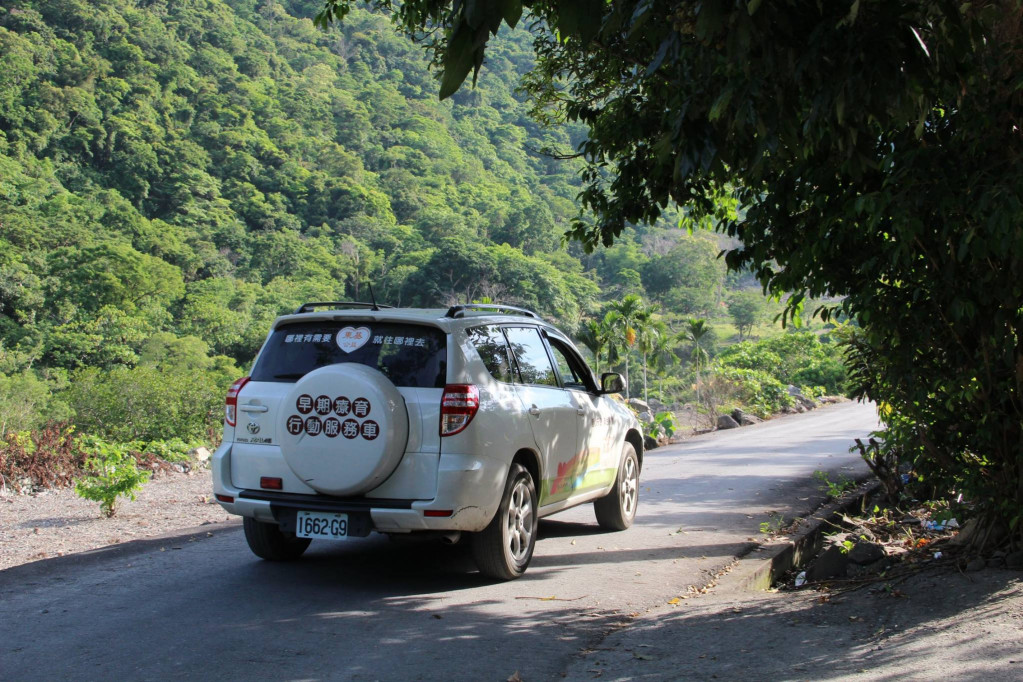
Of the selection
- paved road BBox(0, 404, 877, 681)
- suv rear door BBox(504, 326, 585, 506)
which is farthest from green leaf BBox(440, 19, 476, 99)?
suv rear door BBox(504, 326, 585, 506)

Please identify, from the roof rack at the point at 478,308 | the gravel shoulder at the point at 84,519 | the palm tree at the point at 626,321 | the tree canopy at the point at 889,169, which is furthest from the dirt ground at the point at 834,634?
the palm tree at the point at 626,321

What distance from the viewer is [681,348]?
7931 cm

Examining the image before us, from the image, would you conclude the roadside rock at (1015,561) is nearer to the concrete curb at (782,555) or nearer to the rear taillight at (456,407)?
the concrete curb at (782,555)

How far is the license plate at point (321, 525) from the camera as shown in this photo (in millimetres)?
5879

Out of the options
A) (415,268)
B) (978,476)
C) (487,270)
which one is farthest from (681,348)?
(978,476)

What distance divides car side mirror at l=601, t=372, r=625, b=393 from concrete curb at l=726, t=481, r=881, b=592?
1760mm

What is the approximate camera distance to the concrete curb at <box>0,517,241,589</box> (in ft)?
21.3

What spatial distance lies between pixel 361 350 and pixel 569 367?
8.05 feet

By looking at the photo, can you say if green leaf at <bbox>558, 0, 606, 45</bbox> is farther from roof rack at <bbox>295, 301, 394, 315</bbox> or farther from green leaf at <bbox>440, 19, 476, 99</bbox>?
roof rack at <bbox>295, 301, 394, 315</bbox>

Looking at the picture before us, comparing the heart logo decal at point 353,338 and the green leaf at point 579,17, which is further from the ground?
the green leaf at point 579,17

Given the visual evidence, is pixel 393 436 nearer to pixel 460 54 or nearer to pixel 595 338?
pixel 460 54

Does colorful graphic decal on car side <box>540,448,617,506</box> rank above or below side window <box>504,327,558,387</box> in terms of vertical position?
below

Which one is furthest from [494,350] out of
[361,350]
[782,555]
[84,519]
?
[84,519]

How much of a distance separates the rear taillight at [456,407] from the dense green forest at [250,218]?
16.1 metres
